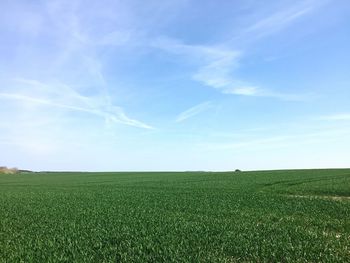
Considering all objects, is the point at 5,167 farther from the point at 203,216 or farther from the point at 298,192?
the point at 203,216

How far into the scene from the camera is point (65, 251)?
44.2 ft

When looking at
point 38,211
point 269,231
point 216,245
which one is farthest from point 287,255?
point 38,211

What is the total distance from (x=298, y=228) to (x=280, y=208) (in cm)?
758

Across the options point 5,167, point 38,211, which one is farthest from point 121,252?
point 5,167

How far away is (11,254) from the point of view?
13234 mm

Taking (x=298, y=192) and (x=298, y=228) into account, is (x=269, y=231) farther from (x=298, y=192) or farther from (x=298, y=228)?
(x=298, y=192)

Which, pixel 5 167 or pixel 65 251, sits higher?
pixel 5 167

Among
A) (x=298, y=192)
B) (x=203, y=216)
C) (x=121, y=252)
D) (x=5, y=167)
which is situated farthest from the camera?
(x=5, y=167)

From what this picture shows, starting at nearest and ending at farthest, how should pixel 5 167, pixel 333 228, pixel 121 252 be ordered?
pixel 121 252
pixel 333 228
pixel 5 167

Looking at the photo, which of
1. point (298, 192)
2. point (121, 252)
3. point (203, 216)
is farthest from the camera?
point (298, 192)

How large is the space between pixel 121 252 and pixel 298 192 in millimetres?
26810

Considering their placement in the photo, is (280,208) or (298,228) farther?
(280,208)

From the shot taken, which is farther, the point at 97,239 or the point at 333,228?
the point at 333,228

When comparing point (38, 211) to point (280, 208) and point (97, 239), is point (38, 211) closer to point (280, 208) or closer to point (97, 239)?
point (97, 239)
